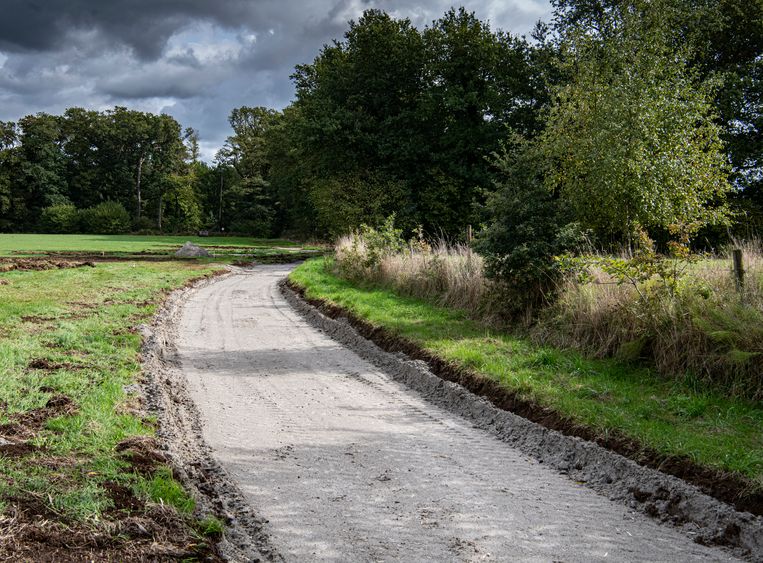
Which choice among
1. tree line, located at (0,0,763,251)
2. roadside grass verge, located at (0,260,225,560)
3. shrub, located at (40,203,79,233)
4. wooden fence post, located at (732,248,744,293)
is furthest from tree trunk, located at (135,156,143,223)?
wooden fence post, located at (732,248,744,293)

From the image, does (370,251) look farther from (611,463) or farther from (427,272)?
(611,463)

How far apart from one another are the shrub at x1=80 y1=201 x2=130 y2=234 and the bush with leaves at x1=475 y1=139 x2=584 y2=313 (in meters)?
71.5

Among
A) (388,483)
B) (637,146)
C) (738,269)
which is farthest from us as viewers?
(637,146)

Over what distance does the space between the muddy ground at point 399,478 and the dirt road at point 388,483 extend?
0.6 inches

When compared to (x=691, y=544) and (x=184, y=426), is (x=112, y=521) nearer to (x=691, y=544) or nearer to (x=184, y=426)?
(x=184, y=426)

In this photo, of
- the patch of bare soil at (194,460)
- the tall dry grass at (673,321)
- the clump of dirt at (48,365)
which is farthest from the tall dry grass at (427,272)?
the clump of dirt at (48,365)

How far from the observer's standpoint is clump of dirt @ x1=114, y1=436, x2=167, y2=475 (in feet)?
15.7

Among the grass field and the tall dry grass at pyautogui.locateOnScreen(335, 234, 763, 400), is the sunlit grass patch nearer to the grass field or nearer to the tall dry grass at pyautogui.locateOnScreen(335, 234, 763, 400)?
the tall dry grass at pyautogui.locateOnScreen(335, 234, 763, 400)

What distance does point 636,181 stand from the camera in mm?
13133

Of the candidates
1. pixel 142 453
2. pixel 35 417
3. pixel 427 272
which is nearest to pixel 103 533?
pixel 142 453

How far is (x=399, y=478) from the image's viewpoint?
16.9ft

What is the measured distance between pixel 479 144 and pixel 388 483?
32820 millimetres

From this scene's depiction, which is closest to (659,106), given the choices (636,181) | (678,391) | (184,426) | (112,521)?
(636,181)

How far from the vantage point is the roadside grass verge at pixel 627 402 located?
199 inches
